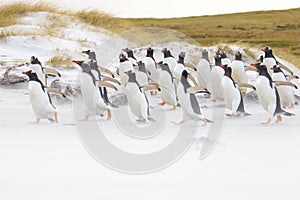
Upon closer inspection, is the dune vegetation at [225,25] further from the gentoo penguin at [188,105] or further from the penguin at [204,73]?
the gentoo penguin at [188,105]

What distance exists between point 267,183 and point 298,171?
485 mm

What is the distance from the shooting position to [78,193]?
4355 mm

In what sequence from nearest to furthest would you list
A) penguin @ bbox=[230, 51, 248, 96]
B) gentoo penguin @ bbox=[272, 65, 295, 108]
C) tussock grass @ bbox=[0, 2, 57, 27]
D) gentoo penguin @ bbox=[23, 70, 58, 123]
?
gentoo penguin @ bbox=[23, 70, 58, 123]
gentoo penguin @ bbox=[272, 65, 295, 108]
penguin @ bbox=[230, 51, 248, 96]
tussock grass @ bbox=[0, 2, 57, 27]

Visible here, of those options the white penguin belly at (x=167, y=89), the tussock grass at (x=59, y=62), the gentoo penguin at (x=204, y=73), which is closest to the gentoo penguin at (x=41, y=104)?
the white penguin belly at (x=167, y=89)

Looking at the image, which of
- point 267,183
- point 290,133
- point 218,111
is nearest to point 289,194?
point 267,183

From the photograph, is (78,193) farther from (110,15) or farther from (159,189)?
(110,15)

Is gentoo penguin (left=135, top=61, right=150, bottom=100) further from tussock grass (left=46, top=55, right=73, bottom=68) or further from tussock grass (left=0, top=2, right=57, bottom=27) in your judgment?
tussock grass (left=0, top=2, right=57, bottom=27)

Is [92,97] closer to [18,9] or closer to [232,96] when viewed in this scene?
[232,96]

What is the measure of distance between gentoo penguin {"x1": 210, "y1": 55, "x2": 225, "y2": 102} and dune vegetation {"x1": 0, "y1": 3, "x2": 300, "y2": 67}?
510cm

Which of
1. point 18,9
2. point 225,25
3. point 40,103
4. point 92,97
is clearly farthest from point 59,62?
point 225,25

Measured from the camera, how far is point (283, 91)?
28.2 ft

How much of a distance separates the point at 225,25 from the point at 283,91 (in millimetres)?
16684

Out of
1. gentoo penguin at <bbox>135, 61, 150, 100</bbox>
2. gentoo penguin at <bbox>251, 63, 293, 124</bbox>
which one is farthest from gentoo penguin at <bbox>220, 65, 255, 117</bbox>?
gentoo penguin at <bbox>135, 61, 150, 100</bbox>

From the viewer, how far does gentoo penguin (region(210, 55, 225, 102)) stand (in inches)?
346
